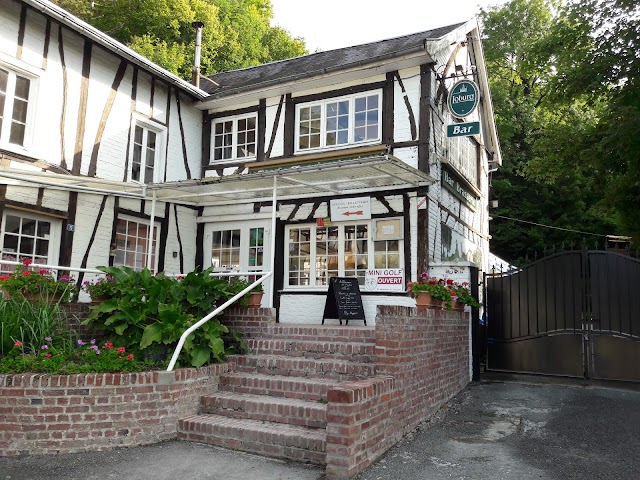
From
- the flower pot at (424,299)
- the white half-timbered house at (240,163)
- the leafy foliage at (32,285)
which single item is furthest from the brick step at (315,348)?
the white half-timbered house at (240,163)

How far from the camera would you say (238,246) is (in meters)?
11.5

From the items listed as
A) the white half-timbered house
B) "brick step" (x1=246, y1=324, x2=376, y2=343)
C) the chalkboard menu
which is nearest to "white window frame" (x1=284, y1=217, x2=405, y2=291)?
the white half-timbered house

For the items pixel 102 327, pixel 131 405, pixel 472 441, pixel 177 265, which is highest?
pixel 177 265

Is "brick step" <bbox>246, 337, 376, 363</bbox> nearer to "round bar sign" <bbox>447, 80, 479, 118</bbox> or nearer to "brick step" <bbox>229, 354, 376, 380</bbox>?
"brick step" <bbox>229, 354, 376, 380</bbox>

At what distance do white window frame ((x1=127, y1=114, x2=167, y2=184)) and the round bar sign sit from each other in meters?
5.91

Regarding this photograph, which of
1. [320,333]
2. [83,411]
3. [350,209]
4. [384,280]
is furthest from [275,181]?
[83,411]

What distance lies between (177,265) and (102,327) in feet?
17.6

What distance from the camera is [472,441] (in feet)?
17.7

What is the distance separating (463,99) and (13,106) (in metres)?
7.67

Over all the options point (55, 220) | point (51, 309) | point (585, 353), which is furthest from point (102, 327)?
point (585, 353)

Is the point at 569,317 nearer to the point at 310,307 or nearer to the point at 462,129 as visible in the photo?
the point at 462,129

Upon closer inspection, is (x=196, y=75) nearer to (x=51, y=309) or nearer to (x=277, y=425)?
(x=51, y=309)

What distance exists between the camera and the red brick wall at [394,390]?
428cm

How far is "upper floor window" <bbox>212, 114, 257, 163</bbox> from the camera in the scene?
11.8 m
